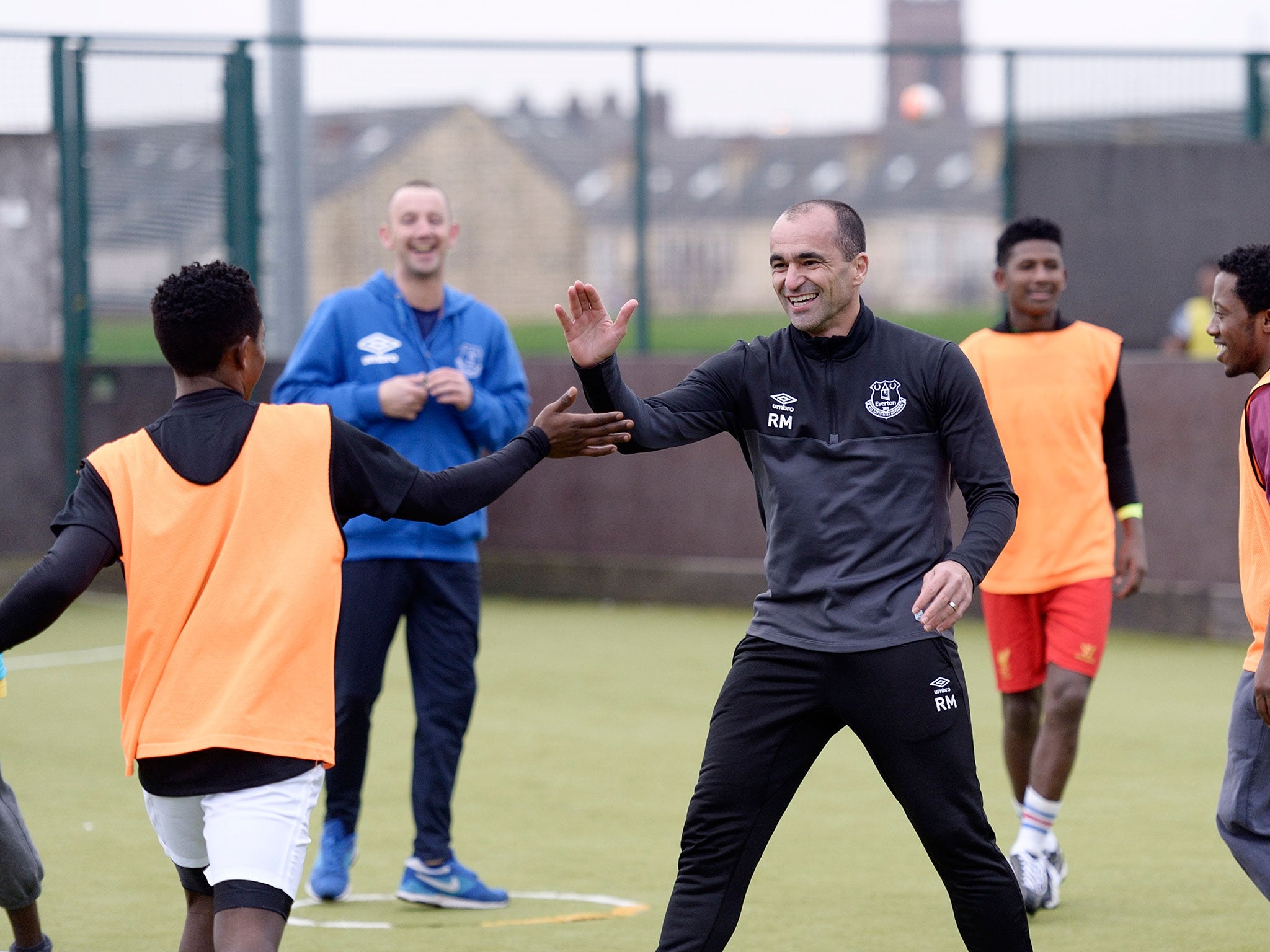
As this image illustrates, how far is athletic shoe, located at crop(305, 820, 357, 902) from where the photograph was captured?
6043 millimetres

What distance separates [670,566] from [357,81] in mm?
4366

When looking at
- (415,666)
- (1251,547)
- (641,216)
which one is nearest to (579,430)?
(1251,547)

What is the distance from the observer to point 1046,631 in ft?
20.7

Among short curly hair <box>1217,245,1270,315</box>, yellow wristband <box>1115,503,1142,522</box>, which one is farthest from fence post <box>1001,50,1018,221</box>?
short curly hair <box>1217,245,1270,315</box>

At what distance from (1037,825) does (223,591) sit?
3.24 m

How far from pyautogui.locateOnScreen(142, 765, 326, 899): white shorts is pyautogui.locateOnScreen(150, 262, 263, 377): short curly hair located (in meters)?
0.91

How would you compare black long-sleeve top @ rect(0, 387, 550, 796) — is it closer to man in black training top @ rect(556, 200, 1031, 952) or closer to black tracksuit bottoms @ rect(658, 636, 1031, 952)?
man in black training top @ rect(556, 200, 1031, 952)

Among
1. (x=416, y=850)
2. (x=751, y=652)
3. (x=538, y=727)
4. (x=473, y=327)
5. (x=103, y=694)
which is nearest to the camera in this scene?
(x=751, y=652)

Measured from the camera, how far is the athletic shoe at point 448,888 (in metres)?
5.96

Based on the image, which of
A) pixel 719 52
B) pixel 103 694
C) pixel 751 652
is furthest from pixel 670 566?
pixel 751 652

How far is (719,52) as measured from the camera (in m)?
13.7

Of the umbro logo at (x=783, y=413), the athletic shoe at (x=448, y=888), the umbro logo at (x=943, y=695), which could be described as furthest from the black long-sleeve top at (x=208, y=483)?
the athletic shoe at (x=448, y=888)

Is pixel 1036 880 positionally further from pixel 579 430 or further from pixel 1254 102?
pixel 1254 102

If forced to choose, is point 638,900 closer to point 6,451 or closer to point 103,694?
point 103,694
